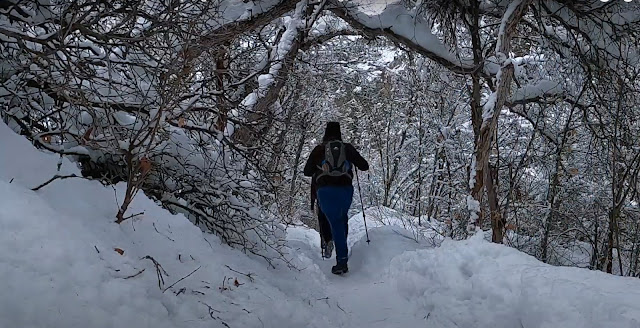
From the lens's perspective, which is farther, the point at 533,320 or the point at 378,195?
the point at 378,195

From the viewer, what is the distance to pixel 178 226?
3820 millimetres

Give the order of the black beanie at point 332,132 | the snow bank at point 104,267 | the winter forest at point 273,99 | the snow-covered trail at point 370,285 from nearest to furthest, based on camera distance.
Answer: the snow bank at point 104,267 < the winter forest at point 273,99 < the snow-covered trail at point 370,285 < the black beanie at point 332,132

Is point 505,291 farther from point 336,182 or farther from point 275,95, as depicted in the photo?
point 275,95

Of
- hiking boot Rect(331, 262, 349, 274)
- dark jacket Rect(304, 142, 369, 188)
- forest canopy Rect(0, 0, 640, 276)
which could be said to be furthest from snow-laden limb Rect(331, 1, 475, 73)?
hiking boot Rect(331, 262, 349, 274)

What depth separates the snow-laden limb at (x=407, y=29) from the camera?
7.19 m

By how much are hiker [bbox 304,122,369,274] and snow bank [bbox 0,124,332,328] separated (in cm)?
191

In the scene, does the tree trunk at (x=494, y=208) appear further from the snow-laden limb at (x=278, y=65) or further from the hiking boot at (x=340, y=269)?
the snow-laden limb at (x=278, y=65)

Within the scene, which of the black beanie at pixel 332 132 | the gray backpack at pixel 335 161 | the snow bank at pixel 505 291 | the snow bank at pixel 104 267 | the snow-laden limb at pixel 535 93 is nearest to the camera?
the snow bank at pixel 104 267

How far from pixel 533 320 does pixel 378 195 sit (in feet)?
66.9

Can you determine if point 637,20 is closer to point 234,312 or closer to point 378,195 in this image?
point 234,312

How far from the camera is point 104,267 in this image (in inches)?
101

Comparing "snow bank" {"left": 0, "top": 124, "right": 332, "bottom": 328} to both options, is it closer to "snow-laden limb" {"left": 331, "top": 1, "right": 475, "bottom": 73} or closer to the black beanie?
the black beanie

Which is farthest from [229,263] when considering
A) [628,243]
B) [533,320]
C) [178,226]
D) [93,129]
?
[628,243]

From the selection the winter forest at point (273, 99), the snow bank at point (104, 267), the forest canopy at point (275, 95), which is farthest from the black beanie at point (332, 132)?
the snow bank at point (104, 267)
